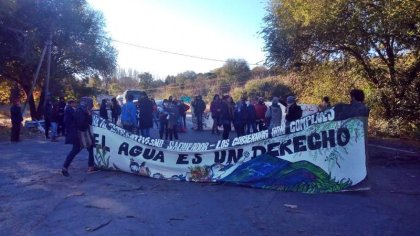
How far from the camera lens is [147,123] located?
42.2ft

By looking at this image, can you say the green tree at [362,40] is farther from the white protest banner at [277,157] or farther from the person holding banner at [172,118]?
the white protest banner at [277,157]

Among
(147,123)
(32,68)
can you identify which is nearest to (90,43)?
(32,68)

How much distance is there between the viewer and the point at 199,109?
20.8 m

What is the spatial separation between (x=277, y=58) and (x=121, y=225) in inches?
659

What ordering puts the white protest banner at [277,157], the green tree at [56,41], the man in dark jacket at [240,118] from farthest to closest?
the green tree at [56,41] → the man in dark jacket at [240,118] → the white protest banner at [277,157]

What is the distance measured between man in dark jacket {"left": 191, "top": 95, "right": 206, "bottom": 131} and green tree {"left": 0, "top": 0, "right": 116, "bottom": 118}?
10.5 m

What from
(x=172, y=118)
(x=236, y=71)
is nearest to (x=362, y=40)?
(x=172, y=118)

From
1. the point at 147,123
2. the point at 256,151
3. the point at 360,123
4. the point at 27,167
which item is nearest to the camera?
the point at 360,123

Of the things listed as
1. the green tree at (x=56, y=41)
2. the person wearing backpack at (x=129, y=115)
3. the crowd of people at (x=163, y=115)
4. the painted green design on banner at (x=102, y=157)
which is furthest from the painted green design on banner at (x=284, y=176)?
the green tree at (x=56, y=41)

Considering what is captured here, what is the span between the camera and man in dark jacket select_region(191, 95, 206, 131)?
2067 cm

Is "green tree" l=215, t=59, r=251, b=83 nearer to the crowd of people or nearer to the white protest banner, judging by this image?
the crowd of people

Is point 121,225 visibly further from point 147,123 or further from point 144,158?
point 147,123

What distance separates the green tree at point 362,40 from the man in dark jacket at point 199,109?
13.8 feet

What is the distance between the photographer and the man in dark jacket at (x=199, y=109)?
2067 cm
